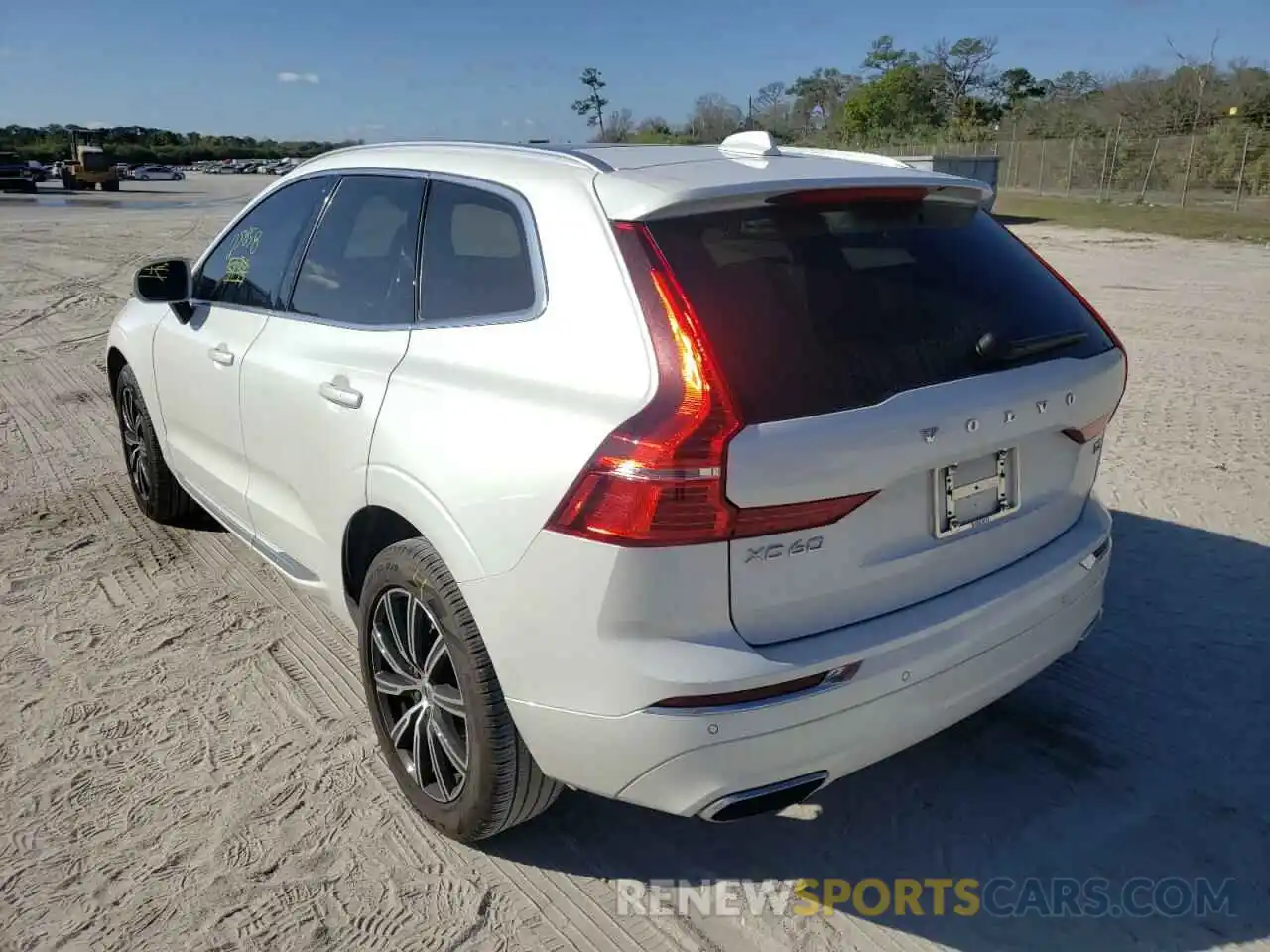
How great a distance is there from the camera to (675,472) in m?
2.08

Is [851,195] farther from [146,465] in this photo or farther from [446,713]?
[146,465]

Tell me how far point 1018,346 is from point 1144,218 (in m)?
23.8

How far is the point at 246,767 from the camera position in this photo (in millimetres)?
3188

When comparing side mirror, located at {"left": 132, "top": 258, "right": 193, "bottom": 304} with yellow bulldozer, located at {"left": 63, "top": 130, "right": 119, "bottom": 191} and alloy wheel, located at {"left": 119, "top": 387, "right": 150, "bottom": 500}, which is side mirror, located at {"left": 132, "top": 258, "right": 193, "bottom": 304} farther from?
yellow bulldozer, located at {"left": 63, "top": 130, "right": 119, "bottom": 191}

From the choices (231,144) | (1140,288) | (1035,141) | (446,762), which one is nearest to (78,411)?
(446,762)

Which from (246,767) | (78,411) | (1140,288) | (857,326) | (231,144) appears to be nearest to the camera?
(857,326)

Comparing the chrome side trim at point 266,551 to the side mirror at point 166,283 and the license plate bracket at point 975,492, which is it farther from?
the license plate bracket at point 975,492

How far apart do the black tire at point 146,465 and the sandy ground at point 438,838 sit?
0.48ft

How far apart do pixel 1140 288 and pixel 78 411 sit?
11.6 m

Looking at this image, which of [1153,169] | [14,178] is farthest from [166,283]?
[14,178]

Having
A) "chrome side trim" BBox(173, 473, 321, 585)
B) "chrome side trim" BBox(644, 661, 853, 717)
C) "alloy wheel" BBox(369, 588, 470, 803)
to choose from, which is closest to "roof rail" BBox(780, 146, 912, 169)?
"chrome side trim" BBox(644, 661, 853, 717)

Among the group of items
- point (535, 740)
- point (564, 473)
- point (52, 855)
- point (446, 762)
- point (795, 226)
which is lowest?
point (52, 855)

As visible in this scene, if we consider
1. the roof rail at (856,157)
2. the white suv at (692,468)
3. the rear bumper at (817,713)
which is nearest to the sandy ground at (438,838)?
the white suv at (692,468)

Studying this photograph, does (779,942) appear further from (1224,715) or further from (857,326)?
(1224,715)
